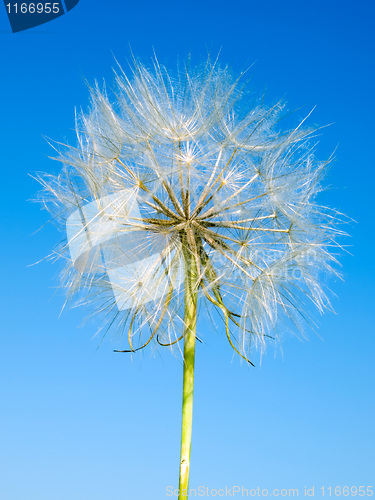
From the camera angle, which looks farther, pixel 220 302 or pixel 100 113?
pixel 100 113

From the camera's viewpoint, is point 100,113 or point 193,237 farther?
point 100,113

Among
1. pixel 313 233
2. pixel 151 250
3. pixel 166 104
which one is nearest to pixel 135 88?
pixel 166 104

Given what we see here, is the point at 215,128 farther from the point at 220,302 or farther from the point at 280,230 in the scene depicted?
the point at 220,302

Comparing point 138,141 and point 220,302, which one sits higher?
point 138,141

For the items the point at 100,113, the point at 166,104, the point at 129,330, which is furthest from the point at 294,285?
the point at 100,113

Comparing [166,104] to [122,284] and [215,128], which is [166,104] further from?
[122,284]

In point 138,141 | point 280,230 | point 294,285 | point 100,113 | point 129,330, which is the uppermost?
point 100,113

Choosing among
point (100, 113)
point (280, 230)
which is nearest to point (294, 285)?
point (280, 230)

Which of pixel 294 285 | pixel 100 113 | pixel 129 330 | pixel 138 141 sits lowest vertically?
pixel 129 330

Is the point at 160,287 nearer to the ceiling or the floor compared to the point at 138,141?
nearer to the floor
